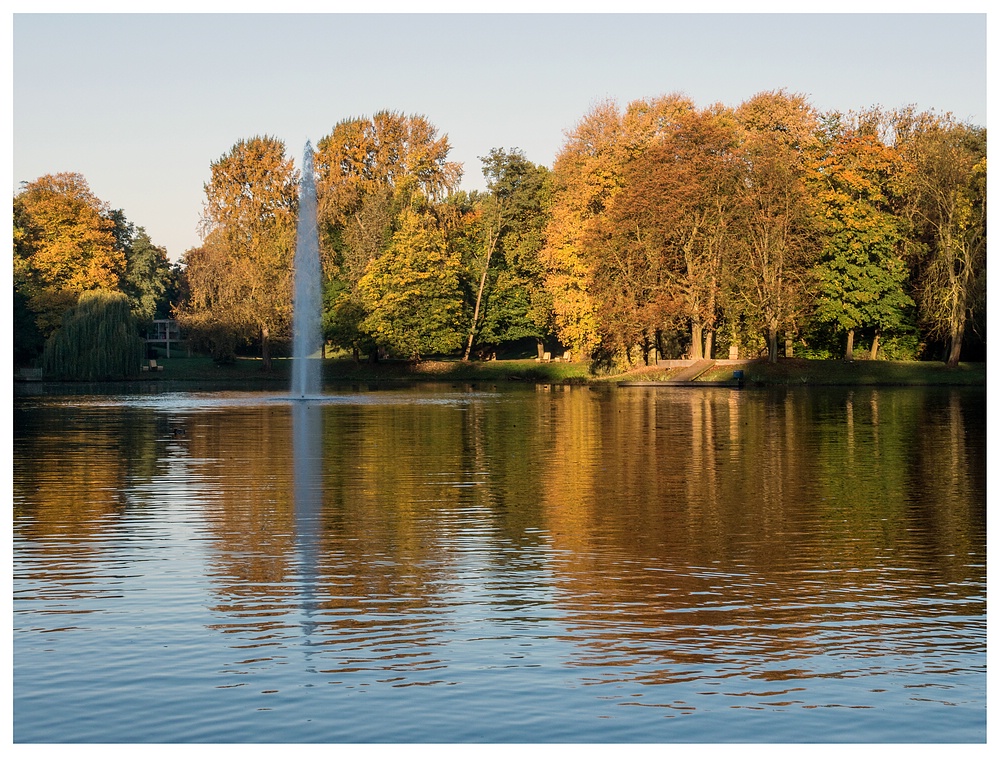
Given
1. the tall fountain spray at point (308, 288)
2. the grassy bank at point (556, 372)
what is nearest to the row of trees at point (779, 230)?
the grassy bank at point (556, 372)

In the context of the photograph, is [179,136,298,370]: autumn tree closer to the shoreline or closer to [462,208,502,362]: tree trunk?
the shoreline

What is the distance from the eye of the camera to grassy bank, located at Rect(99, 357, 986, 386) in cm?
7500

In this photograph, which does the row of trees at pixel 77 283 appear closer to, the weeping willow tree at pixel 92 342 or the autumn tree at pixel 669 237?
the weeping willow tree at pixel 92 342

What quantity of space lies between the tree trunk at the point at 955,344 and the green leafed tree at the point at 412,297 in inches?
1285

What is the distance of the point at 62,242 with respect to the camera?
104 metres

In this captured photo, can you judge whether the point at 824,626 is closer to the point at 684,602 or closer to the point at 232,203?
the point at 684,602

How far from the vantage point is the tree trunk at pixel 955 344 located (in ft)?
251

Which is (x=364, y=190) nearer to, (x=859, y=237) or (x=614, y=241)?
(x=614, y=241)

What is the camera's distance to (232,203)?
99000 millimetres

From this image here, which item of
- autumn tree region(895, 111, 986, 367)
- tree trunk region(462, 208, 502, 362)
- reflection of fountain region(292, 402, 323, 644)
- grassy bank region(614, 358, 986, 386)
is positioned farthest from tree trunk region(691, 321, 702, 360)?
reflection of fountain region(292, 402, 323, 644)

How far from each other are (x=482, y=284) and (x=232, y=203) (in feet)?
61.4

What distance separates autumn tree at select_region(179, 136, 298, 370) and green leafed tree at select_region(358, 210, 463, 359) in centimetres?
617

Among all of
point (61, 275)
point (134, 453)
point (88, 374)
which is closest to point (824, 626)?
point (134, 453)

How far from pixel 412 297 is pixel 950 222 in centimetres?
3518
